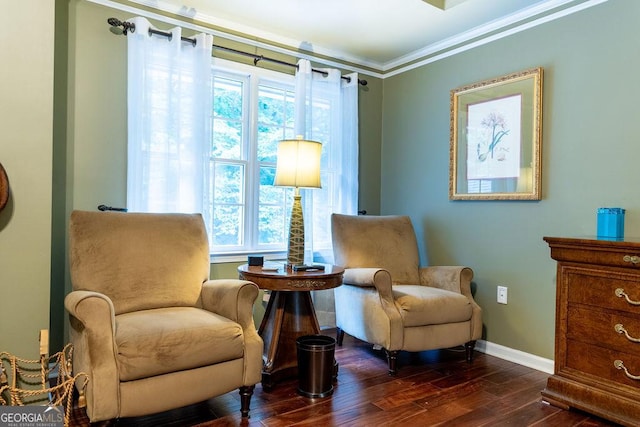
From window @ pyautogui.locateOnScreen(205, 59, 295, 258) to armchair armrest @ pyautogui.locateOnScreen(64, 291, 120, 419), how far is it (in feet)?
4.32

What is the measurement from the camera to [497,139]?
9.82 ft

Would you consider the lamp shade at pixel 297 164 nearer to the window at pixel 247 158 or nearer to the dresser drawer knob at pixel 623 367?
the window at pixel 247 158

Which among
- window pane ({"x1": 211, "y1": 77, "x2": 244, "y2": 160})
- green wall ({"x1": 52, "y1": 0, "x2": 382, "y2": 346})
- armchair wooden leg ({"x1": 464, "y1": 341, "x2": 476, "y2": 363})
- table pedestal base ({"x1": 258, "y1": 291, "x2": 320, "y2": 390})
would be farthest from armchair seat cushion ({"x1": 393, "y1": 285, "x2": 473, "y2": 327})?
green wall ({"x1": 52, "y1": 0, "x2": 382, "y2": 346})

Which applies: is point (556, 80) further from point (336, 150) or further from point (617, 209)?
point (336, 150)

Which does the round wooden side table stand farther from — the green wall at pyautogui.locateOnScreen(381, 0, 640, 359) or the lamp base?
the green wall at pyautogui.locateOnScreen(381, 0, 640, 359)

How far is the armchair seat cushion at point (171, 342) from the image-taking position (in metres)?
1.71

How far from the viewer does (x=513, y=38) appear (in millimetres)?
2924

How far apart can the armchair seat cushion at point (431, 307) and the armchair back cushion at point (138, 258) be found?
1.22 m

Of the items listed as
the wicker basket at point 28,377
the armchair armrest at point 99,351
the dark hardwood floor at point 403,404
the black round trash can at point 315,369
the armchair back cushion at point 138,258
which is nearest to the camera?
the armchair armrest at point 99,351

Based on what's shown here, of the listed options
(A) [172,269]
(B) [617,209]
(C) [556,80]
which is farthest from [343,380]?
(C) [556,80]

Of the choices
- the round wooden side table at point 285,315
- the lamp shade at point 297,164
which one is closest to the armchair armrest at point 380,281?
the round wooden side table at point 285,315

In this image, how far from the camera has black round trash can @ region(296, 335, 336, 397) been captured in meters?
2.23

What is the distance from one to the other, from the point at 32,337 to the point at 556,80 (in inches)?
130

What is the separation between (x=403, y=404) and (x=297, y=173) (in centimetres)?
140
